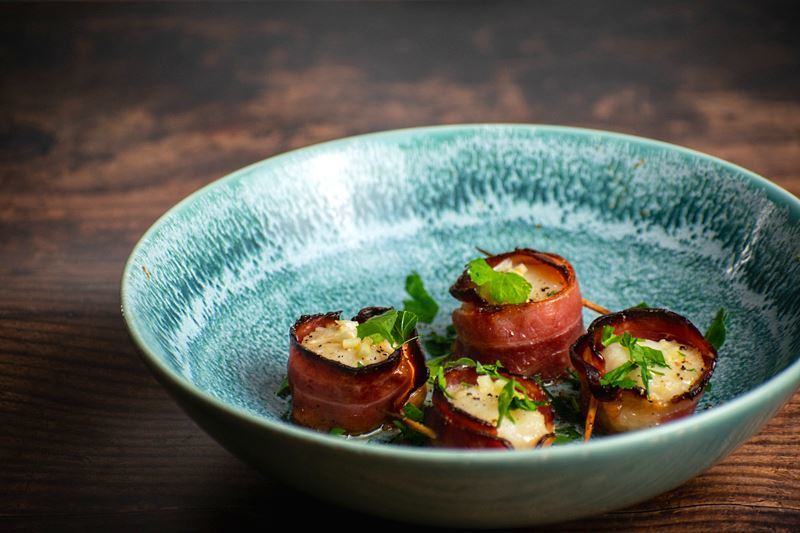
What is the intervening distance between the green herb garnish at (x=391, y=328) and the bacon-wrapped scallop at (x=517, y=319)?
18 cm

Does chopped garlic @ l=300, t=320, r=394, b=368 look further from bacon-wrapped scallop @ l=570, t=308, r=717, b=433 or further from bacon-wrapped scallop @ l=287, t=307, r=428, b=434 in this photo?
bacon-wrapped scallop @ l=570, t=308, r=717, b=433

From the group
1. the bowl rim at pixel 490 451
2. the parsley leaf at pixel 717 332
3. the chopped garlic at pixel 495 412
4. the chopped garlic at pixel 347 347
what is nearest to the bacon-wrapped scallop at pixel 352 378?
the chopped garlic at pixel 347 347

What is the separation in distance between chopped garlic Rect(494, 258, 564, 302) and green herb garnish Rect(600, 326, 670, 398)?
0.21 m

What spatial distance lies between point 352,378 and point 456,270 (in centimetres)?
72

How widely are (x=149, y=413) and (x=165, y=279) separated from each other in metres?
0.29

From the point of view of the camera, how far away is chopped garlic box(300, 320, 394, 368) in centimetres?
156

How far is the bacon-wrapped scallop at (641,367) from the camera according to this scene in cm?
146

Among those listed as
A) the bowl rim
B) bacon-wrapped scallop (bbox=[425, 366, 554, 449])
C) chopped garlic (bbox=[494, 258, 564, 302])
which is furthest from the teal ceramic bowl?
chopped garlic (bbox=[494, 258, 564, 302])

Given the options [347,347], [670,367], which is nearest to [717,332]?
[670,367]

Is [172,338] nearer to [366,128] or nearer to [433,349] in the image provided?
[433,349]

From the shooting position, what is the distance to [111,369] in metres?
1.93

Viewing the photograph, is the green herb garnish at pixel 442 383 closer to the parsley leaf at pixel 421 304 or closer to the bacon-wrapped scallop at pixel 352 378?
the bacon-wrapped scallop at pixel 352 378

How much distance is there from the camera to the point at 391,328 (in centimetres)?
156

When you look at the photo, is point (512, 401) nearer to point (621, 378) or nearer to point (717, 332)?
point (621, 378)
